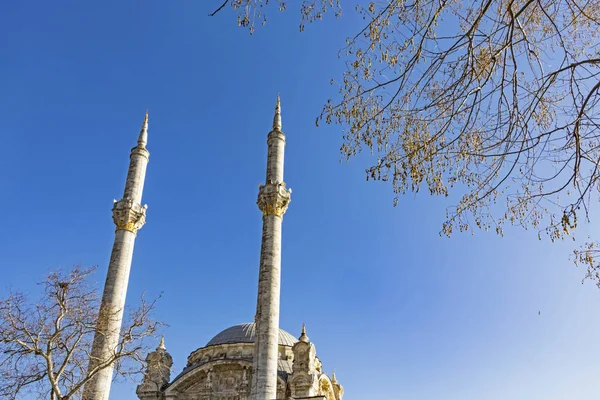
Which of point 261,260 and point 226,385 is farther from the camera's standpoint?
point 226,385

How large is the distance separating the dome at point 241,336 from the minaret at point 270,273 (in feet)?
32.5

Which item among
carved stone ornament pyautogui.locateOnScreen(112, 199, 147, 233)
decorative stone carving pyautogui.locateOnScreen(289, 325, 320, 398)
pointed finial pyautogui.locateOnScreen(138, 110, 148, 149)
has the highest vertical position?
pointed finial pyautogui.locateOnScreen(138, 110, 148, 149)

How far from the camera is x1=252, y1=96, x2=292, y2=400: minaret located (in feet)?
71.9

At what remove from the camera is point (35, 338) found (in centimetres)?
1647

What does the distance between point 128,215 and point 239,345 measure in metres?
10.5

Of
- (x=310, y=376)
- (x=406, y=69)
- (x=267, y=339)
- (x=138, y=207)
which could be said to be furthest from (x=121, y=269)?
(x=406, y=69)

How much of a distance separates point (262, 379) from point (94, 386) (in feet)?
21.9

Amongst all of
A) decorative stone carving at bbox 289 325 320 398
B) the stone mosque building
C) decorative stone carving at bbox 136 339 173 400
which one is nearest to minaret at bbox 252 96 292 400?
the stone mosque building

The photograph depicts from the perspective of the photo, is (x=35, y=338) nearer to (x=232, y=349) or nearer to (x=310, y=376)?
(x=310, y=376)

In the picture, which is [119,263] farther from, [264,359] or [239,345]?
[239,345]

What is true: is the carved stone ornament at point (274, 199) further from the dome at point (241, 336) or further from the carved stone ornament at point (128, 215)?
the dome at point (241, 336)

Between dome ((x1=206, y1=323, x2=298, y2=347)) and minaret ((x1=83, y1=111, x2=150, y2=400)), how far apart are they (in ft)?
32.0

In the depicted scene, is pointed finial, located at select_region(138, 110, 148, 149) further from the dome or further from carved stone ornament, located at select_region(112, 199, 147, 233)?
the dome

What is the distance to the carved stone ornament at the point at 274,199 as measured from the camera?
1009 inches
